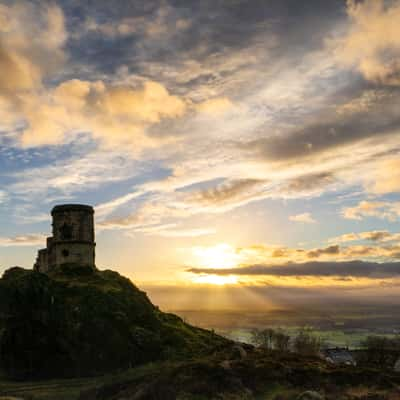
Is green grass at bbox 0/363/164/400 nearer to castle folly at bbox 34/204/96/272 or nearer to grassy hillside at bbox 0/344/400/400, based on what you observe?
grassy hillside at bbox 0/344/400/400

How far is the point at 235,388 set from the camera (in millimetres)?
39594

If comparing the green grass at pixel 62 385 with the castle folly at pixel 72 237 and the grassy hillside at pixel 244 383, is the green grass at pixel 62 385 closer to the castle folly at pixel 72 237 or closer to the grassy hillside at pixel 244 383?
the grassy hillside at pixel 244 383

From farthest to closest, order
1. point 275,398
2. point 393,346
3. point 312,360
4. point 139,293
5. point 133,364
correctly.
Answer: point 393,346 < point 139,293 < point 133,364 < point 312,360 < point 275,398

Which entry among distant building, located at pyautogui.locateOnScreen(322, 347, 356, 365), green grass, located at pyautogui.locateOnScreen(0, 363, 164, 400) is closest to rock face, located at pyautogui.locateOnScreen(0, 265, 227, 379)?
green grass, located at pyautogui.locateOnScreen(0, 363, 164, 400)

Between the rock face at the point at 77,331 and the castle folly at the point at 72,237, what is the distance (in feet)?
25.5

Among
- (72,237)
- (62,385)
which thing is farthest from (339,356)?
(62,385)

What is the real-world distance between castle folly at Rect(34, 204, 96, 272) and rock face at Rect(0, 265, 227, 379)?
777 cm

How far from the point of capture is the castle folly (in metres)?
74.1

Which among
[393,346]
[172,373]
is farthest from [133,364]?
[393,346]

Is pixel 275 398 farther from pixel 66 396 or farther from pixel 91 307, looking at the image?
pixel 91 307

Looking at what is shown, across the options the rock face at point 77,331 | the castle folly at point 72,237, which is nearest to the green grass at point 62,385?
the rock face at point 77,331

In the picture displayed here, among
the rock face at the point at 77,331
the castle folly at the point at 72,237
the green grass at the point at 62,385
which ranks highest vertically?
the castle folly at the point at 72,237

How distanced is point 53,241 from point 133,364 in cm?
2802

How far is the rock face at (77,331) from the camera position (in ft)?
186
